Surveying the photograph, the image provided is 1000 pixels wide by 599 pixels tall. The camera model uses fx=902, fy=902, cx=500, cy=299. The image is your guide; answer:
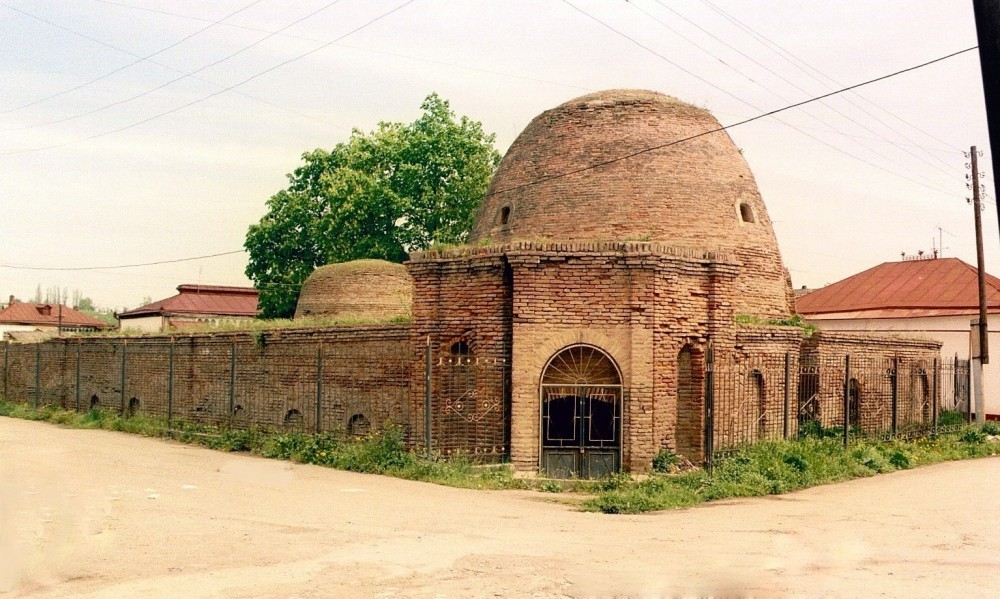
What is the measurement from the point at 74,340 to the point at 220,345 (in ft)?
28.7

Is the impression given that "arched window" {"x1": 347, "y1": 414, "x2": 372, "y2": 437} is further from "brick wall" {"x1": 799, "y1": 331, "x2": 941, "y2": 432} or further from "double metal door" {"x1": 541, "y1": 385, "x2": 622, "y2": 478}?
"brick wall" {"x1": 799, "y1": 331, "x2": 941, "y2": 432}

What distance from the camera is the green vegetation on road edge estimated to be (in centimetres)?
1143

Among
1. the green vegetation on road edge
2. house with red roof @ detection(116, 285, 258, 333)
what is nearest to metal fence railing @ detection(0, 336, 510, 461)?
the green vegetation on road edge

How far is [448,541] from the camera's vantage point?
26.8ft

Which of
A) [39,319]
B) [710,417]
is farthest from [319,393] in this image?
[39,319]

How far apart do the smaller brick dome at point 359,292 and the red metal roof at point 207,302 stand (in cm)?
2065

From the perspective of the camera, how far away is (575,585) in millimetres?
6590

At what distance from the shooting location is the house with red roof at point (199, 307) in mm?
43625

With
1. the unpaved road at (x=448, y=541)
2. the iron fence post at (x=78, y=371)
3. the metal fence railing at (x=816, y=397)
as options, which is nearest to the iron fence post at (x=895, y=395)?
the metal fence railing at (x=816, y=397)

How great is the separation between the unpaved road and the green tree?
2057 cm

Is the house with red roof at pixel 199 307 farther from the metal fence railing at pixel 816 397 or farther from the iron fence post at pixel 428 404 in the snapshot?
the iron fence post at pixel 428 404

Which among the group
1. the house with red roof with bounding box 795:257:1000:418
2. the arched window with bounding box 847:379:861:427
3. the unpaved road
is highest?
the house with red roof with bounding box 795:257:1000:418

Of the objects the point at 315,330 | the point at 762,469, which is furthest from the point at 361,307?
the point at 762,469

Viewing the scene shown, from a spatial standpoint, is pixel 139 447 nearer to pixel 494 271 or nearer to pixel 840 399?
pixel 494 271
